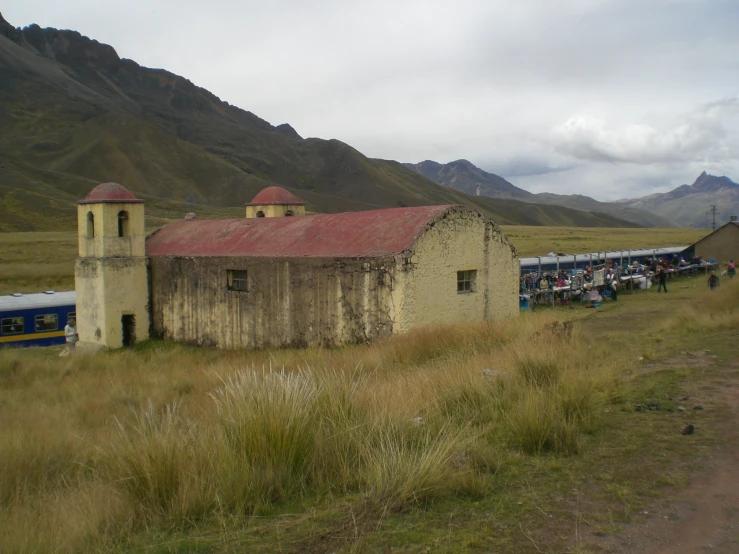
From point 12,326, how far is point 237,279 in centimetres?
833

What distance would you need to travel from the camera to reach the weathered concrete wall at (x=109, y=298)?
65.7 ft

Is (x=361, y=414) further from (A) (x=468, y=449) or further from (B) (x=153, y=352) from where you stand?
(B) (x=153, y=352)

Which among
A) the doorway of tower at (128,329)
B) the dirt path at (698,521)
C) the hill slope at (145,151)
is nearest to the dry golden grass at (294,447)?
the dirt path at (698,521)

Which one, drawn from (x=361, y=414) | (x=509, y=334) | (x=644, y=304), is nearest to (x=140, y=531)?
(x=361, y=414)

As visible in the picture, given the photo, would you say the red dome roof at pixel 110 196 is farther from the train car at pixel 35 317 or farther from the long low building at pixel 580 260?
the long low building at pixel 580 260

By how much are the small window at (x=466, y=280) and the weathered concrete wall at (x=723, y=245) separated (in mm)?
24088

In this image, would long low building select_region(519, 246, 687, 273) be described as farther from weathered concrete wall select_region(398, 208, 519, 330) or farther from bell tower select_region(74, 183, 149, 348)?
bell tower select_region(74, 183, 149, 348)

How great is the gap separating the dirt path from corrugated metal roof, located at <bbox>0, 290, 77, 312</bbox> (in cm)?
2136

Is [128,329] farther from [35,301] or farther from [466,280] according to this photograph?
[466,280]

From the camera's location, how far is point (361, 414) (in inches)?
207

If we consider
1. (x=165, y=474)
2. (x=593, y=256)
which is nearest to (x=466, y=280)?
(x=165, y=474)

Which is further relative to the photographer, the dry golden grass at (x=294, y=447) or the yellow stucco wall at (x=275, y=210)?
the yellow stucco wall at (x=275, y=210)

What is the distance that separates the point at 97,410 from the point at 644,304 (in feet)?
58.7

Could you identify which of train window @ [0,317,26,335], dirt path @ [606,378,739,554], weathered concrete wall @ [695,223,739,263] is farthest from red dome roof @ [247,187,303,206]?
weathered concrete wall @ [695,223,739,263]
